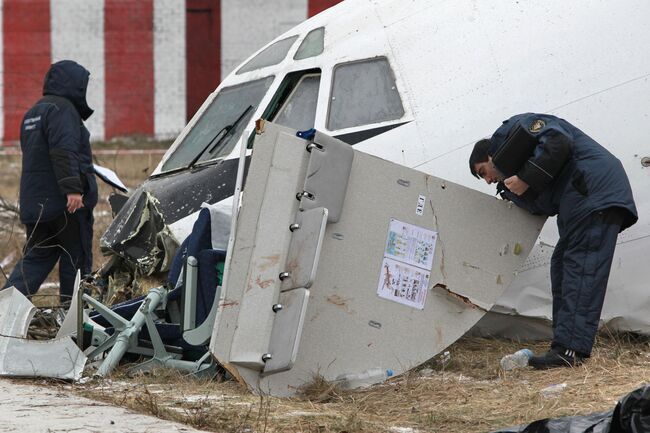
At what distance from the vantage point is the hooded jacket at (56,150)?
8.89 m

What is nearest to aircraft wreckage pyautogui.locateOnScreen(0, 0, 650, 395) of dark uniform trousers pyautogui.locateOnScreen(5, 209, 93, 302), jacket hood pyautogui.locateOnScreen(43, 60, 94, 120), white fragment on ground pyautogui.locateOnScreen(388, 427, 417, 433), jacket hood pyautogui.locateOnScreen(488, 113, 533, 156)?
jacket hood pyautogui.locateOnScreen(488, 113, 533, 156)

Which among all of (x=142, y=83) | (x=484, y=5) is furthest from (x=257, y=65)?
(x=142, y=83)

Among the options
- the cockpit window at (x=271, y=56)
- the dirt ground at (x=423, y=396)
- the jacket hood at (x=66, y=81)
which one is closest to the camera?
the dirt ground at (x=423, y=396)

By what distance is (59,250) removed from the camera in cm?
927

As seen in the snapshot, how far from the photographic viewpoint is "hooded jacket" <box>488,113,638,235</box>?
22.7ft

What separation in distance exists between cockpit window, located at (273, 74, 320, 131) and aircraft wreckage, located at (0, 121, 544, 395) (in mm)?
1070

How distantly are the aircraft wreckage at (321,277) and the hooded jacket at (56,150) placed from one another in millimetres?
1542

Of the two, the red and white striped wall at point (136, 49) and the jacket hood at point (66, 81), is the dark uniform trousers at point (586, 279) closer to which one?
the jacket hood at point (66, 81)

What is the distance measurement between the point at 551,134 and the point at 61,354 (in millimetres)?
3169

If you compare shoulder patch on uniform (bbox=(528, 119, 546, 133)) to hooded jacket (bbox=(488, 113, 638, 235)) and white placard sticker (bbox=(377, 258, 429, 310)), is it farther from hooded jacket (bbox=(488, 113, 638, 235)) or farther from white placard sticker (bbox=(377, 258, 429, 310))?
white placard sticker (bbox=(377, 258, 429, 310))

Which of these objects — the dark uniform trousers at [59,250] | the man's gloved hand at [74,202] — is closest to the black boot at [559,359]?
the man's gloved hand at [74,202]

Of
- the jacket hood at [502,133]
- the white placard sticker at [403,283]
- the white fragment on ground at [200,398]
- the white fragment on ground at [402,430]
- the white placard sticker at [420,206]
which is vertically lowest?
the white fragment on ground at [200,398]

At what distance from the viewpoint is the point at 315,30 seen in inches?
334

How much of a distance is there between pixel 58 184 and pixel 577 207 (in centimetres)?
399
